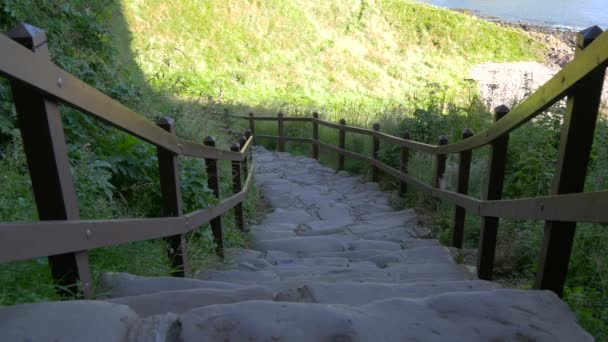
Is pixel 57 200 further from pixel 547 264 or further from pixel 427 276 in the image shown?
pixel 427 276

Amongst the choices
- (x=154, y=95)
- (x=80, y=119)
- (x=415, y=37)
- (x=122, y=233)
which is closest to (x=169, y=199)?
(x=122, y=233)

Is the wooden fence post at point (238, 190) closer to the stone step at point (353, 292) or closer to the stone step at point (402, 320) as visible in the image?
the stone step at point (353, 292)

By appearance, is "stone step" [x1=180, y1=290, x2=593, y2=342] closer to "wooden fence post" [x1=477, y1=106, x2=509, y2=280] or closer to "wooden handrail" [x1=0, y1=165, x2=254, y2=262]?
"wooden handrail" [x1=0, y1=165, x2=254, y2=262]

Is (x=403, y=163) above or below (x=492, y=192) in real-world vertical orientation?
below

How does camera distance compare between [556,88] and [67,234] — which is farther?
[556,88]

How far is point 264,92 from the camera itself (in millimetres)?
19266

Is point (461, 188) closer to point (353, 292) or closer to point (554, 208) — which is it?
point (554, 208)

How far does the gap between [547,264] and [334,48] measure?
926 inches

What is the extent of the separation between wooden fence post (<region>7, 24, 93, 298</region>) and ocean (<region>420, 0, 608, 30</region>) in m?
40.1

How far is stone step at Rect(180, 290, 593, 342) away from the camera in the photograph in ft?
4.94

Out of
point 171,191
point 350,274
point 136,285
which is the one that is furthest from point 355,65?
point 136,285

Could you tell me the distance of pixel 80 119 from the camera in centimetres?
407

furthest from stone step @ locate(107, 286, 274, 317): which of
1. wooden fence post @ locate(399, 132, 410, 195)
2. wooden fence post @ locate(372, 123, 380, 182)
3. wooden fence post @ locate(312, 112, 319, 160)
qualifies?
wooden fence post @ locate(312, 112, 319, 160)

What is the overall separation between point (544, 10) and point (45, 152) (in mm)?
52174
